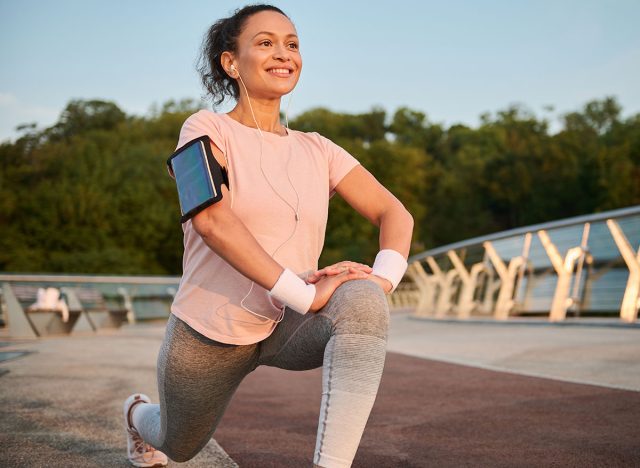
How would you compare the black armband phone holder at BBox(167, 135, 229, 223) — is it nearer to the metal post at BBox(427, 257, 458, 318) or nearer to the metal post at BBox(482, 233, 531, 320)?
the metal post at BBox(482, 233, 531, 320)

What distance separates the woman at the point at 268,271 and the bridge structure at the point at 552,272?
854cm

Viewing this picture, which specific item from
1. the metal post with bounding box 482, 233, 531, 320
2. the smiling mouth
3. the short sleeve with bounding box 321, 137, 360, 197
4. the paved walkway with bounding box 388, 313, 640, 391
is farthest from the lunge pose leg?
the metal post with bounding box 482, 233, 531, 320

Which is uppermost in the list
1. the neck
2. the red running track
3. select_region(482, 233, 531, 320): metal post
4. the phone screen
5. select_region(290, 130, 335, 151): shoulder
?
the neck

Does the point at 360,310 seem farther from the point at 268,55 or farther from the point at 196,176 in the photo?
the point at 268,55

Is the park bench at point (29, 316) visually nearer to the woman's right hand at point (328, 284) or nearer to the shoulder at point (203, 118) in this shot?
the shoulder at point (203, 118)

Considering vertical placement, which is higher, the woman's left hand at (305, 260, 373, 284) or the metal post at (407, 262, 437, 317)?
the woman's left hand at (305, 260, 373, 284)

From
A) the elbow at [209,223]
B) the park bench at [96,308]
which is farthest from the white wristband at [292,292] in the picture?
the park bench at [96,308]

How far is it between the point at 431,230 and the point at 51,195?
29156mm

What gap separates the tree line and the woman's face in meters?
39.8

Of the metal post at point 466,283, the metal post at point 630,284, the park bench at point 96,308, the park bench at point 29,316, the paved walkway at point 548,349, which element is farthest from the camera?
the park bench at point 96,308

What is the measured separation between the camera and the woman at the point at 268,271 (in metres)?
2.00

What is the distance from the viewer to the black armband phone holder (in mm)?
2076

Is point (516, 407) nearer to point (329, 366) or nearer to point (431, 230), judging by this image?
point (329, 366)

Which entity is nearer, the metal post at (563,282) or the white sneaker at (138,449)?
the white sneaker at (138,449)
